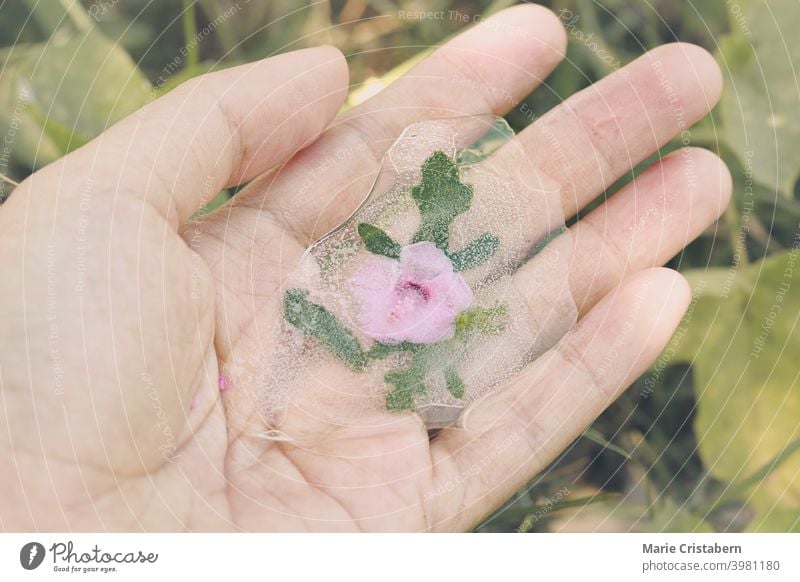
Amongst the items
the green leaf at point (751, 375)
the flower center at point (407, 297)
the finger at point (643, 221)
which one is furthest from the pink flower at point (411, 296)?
the green leaf at point (751, 375)

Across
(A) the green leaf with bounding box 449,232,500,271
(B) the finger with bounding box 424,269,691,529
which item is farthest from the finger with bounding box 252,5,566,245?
(B) the finger with bounding box 424,269,691,529

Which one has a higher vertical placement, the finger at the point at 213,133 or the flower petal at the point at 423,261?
the finger at the point at 213,133

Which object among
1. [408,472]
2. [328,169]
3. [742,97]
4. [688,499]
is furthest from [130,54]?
→ [688,499]

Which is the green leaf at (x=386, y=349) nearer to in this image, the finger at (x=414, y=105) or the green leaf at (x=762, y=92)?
the finger at (x=414, y=105)

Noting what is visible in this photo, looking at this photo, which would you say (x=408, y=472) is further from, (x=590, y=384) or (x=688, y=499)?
(x=688, y=499)

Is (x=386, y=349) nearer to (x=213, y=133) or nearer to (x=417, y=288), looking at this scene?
(x=417, y=288)

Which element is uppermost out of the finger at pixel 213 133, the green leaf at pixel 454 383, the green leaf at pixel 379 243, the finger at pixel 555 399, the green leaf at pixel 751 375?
the finger at pixel 213 133
